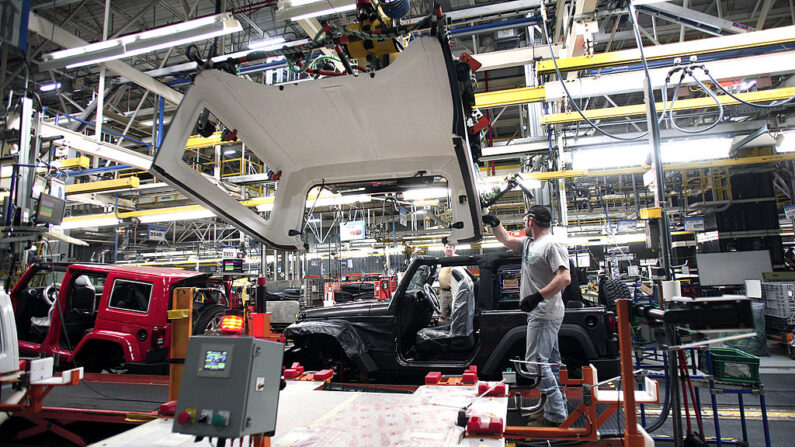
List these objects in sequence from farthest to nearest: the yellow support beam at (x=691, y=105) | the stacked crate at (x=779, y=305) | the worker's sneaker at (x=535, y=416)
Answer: the stacked crate at (x=779, y=305), the yellow support beam at (x=691, y=105), the worker's sneaker at (x=535, y=416)

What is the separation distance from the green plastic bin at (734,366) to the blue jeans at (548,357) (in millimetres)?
1189

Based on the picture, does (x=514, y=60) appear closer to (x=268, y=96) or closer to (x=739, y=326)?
(x=268, y=96)

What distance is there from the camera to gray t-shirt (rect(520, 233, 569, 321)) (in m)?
3.27

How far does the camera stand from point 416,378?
13.9 feet

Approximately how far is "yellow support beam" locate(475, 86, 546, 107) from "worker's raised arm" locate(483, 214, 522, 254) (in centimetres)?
230

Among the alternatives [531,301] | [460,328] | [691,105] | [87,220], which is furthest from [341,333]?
[87,220]

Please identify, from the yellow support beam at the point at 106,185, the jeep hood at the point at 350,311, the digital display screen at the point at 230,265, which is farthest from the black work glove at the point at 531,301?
the yellow support beam at the point at 106,185

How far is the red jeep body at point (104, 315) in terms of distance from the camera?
16.7 feet

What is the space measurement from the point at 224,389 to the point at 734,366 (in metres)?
3.65

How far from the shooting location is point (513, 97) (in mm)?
5539

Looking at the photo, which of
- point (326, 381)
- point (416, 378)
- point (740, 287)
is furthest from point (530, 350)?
point (740, 287)

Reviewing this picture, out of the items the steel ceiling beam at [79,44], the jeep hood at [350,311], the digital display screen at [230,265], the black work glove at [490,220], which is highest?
the steel ceiling beam at [79,44]

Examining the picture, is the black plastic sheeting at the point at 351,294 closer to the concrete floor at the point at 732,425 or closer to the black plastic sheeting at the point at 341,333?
the black plastic sheeting at the point at 341,333

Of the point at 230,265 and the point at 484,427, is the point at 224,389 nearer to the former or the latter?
the point at 484,427
